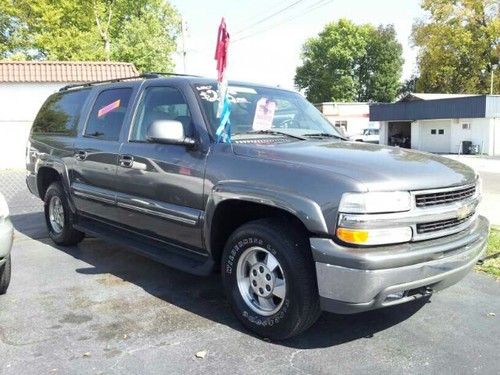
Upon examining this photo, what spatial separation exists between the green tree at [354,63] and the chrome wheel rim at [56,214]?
65.3m

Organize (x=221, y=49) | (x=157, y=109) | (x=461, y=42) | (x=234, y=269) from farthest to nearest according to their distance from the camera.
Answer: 1. (x=461, y=42)
2. (x=157, y=109)
3. (x=221, y=49)
4. (x=234, y=269)

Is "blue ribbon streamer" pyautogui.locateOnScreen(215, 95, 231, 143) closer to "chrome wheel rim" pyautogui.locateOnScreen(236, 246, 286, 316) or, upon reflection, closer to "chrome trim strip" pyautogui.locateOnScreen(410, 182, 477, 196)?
"chrome wheel rim" pyautogui.locateOnScreen(236, 246, 286, 316)

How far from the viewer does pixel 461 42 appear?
154 feet

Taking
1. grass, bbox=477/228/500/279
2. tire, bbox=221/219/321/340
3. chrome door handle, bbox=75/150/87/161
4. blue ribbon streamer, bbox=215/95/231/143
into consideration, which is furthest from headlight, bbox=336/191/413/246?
chrome door handle, bbox=75/150/87/161

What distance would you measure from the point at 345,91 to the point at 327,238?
69188mm

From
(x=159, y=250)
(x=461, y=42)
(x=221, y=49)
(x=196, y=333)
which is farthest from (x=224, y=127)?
(x=461, y=42)

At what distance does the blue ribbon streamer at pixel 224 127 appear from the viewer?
415 cm

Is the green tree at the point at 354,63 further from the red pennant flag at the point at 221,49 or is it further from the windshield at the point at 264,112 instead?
the red pennant flag at the point at 221,49

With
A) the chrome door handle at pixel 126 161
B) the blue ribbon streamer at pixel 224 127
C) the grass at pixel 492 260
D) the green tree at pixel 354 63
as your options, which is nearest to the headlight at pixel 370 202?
the blue ribbon streamer at pixel 224 127

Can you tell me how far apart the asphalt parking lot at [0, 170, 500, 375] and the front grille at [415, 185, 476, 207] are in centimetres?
104

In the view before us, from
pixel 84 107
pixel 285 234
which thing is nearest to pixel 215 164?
pixel 285 234

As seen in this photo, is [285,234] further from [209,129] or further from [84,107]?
[84,107]

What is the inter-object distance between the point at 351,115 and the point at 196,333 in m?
56.1

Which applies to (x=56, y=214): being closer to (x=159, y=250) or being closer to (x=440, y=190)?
(x=159, y=250)
